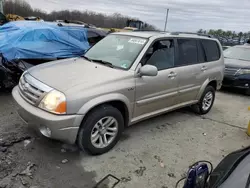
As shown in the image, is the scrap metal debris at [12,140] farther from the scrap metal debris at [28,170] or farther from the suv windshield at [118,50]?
the suv windshield at [118,50]

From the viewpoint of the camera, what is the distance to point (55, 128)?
277 cm

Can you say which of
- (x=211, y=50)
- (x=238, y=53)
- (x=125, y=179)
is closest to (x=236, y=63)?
(x=238, y=53)

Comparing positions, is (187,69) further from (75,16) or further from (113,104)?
(75,16)

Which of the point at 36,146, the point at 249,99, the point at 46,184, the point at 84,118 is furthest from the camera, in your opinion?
the point at 249,99

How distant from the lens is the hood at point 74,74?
2992mm

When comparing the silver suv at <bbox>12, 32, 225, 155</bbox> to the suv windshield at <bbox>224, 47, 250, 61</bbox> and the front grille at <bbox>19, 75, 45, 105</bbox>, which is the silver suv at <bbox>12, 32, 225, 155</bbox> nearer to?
the front grille at <bbox>19, 75, 45, 105</bbox>

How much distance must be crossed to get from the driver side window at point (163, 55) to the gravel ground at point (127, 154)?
1240 mm

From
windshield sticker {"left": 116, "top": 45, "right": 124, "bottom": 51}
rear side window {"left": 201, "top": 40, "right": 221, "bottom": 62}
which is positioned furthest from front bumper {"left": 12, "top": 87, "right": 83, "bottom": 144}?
rear side window {"left": 201, "top": 40, "right": 221, "bottom": 62}

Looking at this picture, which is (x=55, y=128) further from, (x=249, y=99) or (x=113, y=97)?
(x=249, y=99)

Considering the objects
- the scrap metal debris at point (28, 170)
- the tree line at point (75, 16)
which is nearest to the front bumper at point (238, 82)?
the scrap metal debris at point (28, 170)

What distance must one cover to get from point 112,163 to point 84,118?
75 cm

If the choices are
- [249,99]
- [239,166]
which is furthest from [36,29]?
[249,99]

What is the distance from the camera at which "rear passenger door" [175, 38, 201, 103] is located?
13.8ft

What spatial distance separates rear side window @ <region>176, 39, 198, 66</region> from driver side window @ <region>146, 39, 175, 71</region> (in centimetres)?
19
